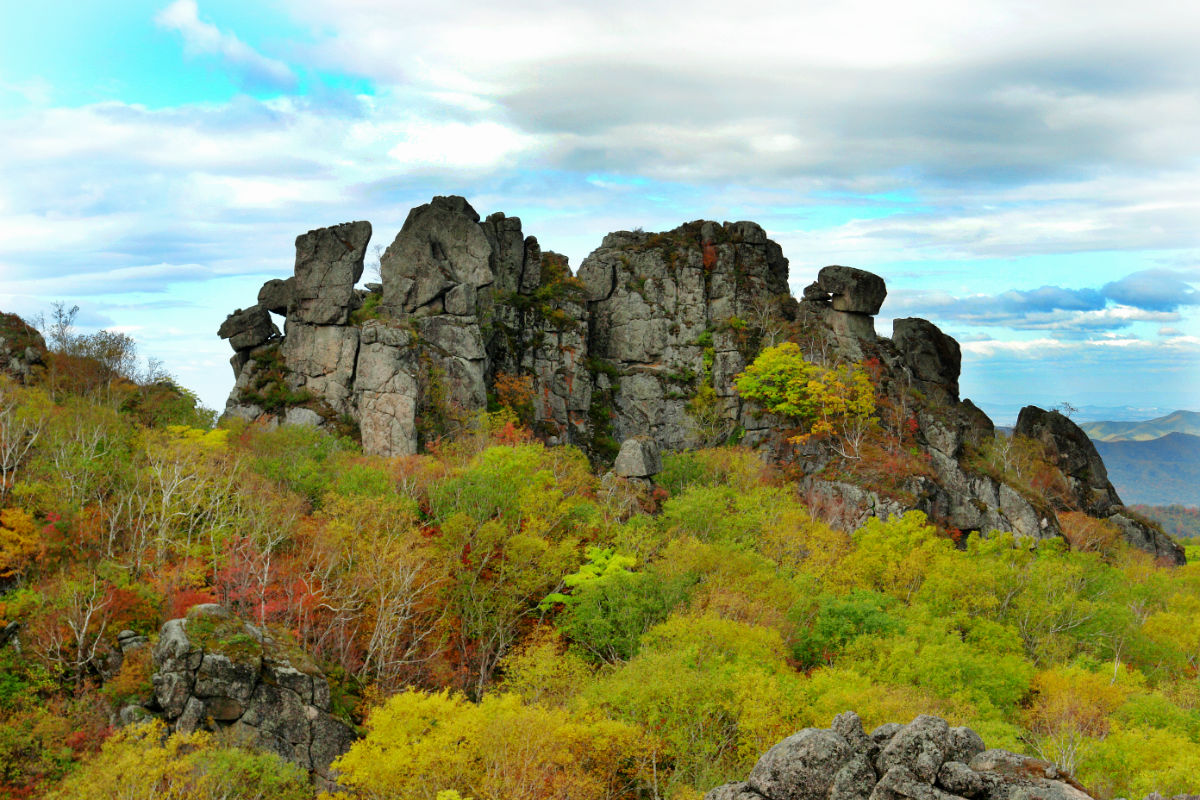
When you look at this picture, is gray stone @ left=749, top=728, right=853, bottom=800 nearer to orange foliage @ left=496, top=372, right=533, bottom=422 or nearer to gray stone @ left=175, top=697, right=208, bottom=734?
gray stone @ left=175, top=697, right=208, bottom=734

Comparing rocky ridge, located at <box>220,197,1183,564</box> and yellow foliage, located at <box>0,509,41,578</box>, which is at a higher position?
rocky ridge, located at <box>220,197,1183,564</box>

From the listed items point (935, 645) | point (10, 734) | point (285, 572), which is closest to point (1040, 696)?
point (935, 645)

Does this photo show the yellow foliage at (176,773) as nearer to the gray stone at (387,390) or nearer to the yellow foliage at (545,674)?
the yellow foliage at (545,674)

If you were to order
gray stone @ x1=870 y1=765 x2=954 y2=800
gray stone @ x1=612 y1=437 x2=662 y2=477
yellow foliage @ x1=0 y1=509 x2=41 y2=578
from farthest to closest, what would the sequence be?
gray stone @ x1=612 y1=437 x2=662 y2=477 < yellow foliage @ x1=0 y1=509 x2=41 y2=578 < gray stone @ x1=870 y1=765 x2=954 y2=800

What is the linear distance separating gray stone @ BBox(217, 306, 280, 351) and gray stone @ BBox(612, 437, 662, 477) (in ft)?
100

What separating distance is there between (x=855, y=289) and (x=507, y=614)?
4726 cm

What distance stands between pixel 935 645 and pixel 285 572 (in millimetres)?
30657

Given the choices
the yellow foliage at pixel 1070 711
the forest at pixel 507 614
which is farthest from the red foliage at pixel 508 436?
the yellow foliage at pixel 1070 711

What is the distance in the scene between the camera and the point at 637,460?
63.4 metres

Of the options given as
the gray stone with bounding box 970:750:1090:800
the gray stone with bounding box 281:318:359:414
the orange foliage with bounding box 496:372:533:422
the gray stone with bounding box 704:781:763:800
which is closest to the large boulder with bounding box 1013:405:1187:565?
the orange foliage with bounding box 496:372:533:422

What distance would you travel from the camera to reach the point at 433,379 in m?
69.4

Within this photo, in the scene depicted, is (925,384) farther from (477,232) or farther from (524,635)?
(524,635)

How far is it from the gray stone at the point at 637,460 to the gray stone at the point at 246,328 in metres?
30.5

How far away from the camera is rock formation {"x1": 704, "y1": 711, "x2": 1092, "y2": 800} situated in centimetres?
2030
